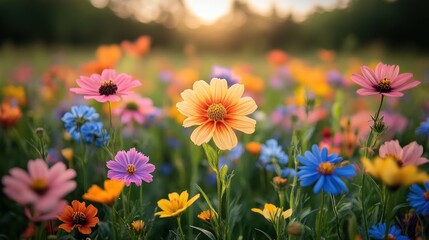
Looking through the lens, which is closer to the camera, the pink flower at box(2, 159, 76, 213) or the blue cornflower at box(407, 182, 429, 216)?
the pink flower at box(2, 159, 76, 213)

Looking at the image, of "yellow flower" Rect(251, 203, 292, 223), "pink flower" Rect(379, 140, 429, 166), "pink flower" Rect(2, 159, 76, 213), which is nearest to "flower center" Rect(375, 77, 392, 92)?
"pink flower" Rect(379, 140, 429, 166)

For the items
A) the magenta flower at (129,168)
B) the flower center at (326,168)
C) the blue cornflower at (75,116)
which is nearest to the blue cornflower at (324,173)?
the flower center at (326,168)

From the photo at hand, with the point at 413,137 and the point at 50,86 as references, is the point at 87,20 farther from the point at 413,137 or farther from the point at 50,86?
the point at 413,137

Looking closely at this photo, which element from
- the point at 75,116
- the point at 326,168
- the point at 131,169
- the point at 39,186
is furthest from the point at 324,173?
the point at 75,116

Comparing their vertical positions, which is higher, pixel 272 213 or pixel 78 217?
pixel 272 213

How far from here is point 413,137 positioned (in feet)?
5.58

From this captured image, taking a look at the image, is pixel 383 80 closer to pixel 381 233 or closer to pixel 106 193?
pixel 381 233

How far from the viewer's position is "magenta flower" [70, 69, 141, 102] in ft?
2.72

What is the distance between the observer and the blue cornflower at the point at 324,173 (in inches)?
27.4

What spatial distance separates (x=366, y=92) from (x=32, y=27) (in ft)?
51.6

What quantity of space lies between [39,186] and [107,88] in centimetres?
35

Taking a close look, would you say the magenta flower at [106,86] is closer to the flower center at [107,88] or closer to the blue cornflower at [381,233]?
the flower center at [107,88]

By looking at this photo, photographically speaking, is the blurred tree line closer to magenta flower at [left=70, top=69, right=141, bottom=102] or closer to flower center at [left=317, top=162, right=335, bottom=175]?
magenta flower at [left=70, top=69, right=141, bottom=102]

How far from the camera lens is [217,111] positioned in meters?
0.81
